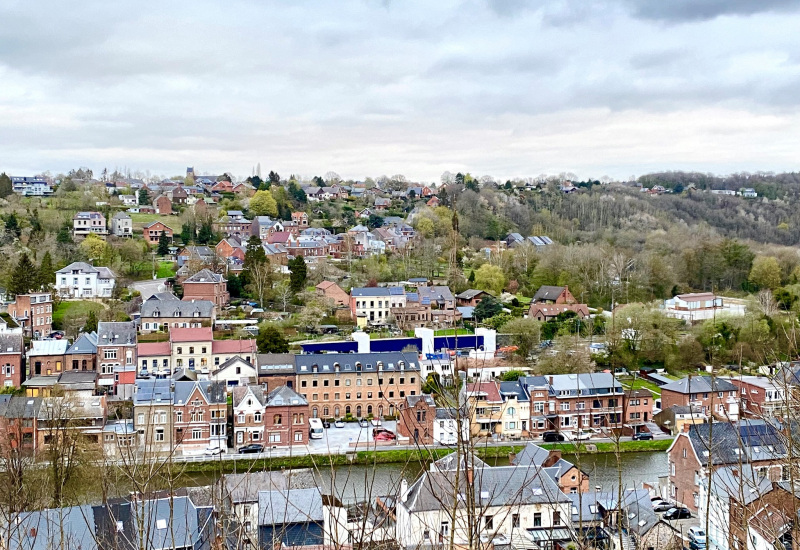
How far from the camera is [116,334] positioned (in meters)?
14.4

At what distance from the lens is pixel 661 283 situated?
893 inches

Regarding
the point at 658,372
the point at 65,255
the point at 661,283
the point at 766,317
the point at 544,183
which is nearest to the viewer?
the point at 658,372

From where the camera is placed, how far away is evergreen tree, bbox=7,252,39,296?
17016mm

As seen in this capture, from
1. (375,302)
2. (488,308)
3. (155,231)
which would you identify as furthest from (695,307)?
(155,231)

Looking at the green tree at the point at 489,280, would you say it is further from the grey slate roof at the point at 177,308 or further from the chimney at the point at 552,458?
the chimney at the point at 552,458

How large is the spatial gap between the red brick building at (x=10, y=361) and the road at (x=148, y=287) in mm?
4920

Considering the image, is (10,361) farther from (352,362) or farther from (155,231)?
(155,231)

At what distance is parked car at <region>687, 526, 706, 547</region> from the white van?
6011 millimetres

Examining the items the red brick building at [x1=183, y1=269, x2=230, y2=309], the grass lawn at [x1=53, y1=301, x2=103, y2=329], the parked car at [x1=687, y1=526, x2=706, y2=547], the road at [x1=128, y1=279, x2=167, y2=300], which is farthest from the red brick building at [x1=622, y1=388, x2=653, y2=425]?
the road at [x1=128, y1=279, x2=167, y2=300]

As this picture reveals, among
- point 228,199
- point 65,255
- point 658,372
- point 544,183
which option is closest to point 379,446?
point 658,372

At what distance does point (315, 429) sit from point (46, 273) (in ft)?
A: 29.5

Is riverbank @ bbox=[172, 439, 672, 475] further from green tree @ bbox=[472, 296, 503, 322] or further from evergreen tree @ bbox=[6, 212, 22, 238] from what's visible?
evergreen tree @ bbox=[6, 212, 22, 238]

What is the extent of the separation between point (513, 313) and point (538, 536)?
12.0 m

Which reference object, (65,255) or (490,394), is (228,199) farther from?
(490,394)
